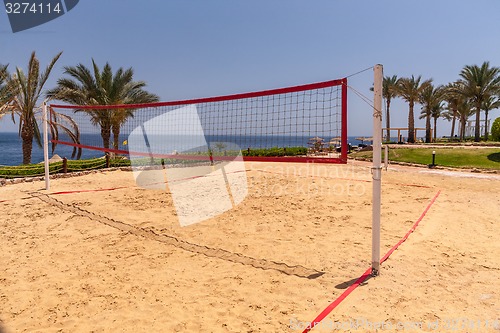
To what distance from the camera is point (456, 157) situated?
57.9 feet

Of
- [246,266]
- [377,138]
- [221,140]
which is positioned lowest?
[246,266]

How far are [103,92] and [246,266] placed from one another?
17.2 metres

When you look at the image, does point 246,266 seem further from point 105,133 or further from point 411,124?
point 411,124

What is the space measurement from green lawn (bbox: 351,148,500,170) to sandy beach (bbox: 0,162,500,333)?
30.8 feet

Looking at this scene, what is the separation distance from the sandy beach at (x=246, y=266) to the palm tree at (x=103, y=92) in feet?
34.2

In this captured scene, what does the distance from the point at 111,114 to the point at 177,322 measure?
1756 cm

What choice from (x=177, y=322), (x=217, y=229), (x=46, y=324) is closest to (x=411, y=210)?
(x=217, y=229)

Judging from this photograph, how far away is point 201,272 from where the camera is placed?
14.4 feet

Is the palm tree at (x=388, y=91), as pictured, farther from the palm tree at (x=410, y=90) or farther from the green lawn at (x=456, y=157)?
the green lawn at (x=456, y=157)

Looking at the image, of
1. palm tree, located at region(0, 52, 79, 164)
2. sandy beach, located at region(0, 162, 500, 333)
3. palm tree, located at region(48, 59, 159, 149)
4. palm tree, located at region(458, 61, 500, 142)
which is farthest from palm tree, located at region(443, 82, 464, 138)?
palm tree, located at region(0, 52, 79, 164)

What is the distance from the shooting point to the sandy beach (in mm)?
3234

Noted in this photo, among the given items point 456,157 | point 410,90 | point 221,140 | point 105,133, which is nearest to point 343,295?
point 456,157

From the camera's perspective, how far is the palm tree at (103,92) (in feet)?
57.5

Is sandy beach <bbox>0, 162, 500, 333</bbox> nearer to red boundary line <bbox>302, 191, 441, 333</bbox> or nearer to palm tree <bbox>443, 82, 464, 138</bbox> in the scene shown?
red boundary line <bbox>302, 191, 441, 333</bbox>
